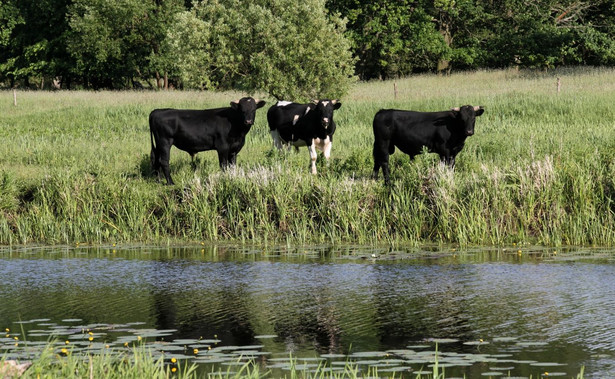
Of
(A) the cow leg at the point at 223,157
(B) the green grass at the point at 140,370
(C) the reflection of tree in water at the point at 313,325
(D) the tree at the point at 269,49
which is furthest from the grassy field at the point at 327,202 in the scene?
(D) the tree at the point at 269,49

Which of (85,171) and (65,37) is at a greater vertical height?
(65,37)

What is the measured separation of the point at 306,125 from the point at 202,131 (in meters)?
2.75

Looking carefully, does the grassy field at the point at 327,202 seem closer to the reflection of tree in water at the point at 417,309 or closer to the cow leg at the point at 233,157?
the cow leg at the point at 233,157

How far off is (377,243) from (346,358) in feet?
22.4

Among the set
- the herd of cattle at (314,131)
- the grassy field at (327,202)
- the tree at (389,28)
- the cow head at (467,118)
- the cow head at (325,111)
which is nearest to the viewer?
the grassy field at (327,202)

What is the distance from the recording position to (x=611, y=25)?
2092 inches

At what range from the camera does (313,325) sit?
956cm

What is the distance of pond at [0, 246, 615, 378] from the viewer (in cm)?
838

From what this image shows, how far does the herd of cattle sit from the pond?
157 inches

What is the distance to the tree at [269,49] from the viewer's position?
96.2 ft

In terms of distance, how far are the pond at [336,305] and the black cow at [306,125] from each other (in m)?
5.93

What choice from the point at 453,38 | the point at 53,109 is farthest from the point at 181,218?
the point at 453,38

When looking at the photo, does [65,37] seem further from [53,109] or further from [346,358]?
[346,358]

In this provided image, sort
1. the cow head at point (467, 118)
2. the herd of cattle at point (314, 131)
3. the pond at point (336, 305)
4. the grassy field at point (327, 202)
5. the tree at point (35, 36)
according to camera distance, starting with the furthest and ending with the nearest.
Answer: the tree at point (35, 36) → the herd of cattle at point (314, 131) → the cow head at point (467, 118) → the grassy field at point (327, 202) → the pond at point (336, 305)
